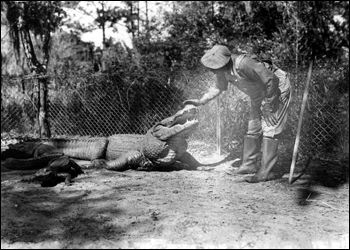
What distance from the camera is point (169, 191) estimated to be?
4098 mm

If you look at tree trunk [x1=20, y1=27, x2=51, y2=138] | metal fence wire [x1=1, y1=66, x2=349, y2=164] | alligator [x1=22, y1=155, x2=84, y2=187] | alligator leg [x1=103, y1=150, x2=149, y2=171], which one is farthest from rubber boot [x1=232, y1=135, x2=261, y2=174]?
tree trunk [x1=20, y1=27, x2=51, y2=138]

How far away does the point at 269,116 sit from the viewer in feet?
14.4

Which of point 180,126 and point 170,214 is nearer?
point 170,214

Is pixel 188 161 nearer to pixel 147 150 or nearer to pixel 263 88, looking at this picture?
pixel 147 150

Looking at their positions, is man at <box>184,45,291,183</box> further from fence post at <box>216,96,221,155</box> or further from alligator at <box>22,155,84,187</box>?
alligator at <box>22,155,84,187</box>

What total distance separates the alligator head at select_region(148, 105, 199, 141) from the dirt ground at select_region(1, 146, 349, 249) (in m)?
0.68

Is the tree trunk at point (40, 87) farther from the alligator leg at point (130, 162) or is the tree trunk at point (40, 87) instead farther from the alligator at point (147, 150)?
the alligator leg at point (130, 162)

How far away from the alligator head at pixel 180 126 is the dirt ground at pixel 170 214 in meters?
0.68

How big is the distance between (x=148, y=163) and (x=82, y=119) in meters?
3.24

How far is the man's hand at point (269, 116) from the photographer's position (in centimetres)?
438

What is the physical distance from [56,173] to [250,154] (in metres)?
2.50

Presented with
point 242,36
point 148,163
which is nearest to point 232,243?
point 148,163

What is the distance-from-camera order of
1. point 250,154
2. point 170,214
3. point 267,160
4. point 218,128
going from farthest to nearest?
point 218,128 → point 250,154 → point 267,160 → point 170,214

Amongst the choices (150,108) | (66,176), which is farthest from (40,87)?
(66,176)
